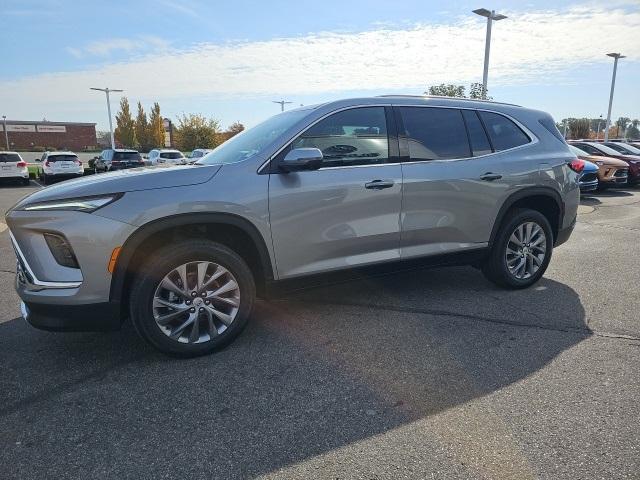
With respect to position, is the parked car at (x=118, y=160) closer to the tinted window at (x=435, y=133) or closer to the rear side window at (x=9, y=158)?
the rear side window at (x=9, y=158)

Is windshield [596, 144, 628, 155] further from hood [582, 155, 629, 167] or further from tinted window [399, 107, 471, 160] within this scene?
tinted window [399, 107, 471, 160]

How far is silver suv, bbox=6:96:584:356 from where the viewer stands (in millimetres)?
3070

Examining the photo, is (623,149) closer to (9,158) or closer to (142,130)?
(9,158)

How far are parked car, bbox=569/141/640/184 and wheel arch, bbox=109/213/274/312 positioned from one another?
50.8ft

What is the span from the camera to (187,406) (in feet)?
9.33

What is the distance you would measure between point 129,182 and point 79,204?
1.09ft

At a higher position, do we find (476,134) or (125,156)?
(476,134)

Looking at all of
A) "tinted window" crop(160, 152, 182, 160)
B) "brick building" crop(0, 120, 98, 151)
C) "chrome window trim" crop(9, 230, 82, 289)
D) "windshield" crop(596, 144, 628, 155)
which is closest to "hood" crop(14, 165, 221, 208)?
"chrome window trim" crop(9, 230, 82, 289)

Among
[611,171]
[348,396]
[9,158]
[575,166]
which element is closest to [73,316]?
[348,396]

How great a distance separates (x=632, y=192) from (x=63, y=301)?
653 inches

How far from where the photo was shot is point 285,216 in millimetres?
3523

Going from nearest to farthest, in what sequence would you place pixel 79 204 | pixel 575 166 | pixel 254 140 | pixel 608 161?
pixel 79 204 → pixel 254 140 → pixel 575 166 → pixel 608 161

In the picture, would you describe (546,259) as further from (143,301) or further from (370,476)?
(143,301)

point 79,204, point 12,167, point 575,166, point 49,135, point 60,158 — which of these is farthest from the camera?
point 49,135
